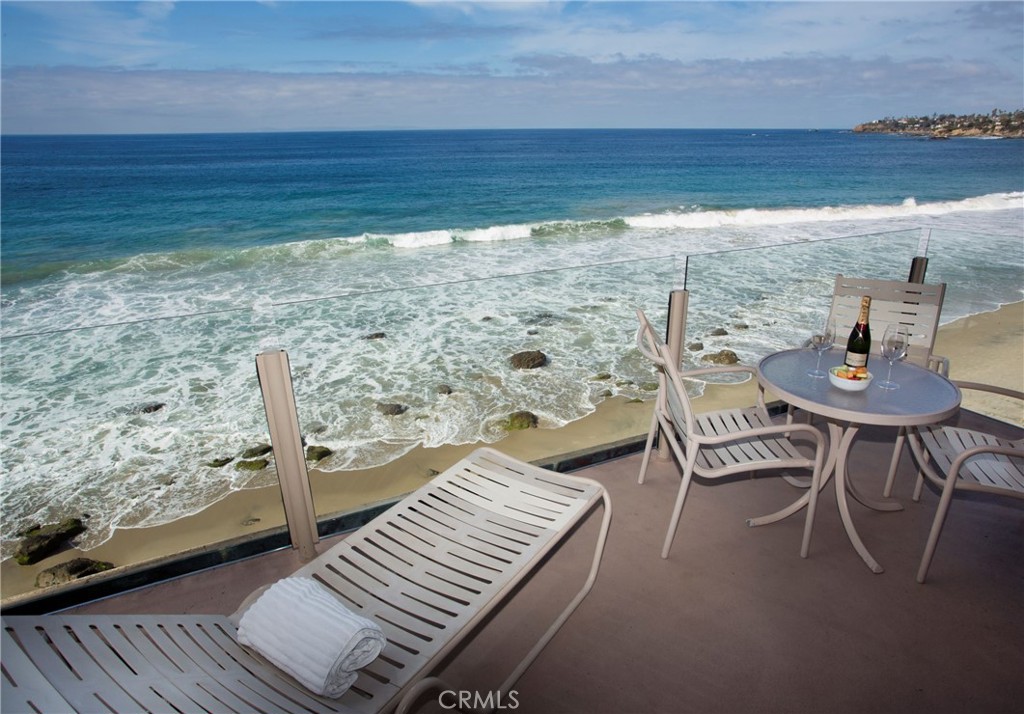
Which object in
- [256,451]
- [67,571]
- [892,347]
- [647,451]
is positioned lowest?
[67,571]

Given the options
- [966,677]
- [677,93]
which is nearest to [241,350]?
[966,677]

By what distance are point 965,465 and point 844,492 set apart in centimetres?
43

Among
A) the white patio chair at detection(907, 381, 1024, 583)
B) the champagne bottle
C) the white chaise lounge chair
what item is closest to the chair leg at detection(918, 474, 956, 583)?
the white patio chair at detection(907, 381, 1024, 583)

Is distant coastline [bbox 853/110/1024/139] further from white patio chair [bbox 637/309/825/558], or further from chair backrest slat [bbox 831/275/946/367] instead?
white patio chair [bbox 637/309/825/558]

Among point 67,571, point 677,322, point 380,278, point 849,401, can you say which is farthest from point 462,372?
point 380,278

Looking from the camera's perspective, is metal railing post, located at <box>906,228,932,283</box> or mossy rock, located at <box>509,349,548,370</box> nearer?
mossy rock, located at <box>509,349,548,370</box>

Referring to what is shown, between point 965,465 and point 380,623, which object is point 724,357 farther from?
point 380,623

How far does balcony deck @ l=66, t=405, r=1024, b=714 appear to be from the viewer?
172 cm

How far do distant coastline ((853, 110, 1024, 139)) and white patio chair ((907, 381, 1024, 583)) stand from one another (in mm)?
61729

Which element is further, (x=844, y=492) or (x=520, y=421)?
(x=520, y=421)

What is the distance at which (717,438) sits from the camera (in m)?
2.13

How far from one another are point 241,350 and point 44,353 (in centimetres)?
60

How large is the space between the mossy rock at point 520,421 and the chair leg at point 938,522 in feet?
5.97

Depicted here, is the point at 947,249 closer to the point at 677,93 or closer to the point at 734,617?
the point at 734,617
